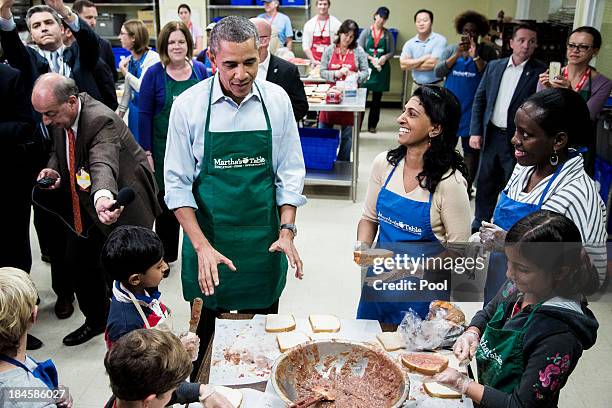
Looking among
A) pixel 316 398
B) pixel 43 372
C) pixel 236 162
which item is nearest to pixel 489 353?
pixel 316 398

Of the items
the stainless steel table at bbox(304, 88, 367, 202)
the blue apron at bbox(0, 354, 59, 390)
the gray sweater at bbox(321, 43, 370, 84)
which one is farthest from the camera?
the gray sweater at bbox(321, 43, 370, 84)

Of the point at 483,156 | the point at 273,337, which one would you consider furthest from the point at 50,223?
the point at 483,156

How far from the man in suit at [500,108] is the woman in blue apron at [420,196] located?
211cm

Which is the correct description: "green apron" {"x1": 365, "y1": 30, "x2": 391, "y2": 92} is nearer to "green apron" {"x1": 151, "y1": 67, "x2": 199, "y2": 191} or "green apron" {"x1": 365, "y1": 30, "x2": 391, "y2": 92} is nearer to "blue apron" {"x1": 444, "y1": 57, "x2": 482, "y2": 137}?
Answer: "blue apron" {"x1": 444, "y1": 57, "x2": 482, "y2": 137}

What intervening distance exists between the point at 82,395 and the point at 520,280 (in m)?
2.19

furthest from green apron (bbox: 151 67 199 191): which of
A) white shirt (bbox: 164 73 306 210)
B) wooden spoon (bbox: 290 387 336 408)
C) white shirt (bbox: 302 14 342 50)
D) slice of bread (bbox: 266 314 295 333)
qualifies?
white shirt (bbox: 302 14 342 50)

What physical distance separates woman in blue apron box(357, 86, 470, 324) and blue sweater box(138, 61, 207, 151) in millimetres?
2049

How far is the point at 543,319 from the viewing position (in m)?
1.41

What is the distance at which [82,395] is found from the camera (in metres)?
2.71

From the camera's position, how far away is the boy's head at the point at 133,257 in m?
1.79

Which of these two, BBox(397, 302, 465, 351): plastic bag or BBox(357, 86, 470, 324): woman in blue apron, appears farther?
BBox(357, 86, 470, 324): woman in blue apron

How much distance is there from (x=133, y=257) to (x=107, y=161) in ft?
3.17

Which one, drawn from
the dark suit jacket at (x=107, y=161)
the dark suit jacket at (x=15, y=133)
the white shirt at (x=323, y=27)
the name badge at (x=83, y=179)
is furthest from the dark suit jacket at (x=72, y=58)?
the white shirt at (x=323, y=27)

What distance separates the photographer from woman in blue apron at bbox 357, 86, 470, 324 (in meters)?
2.10
